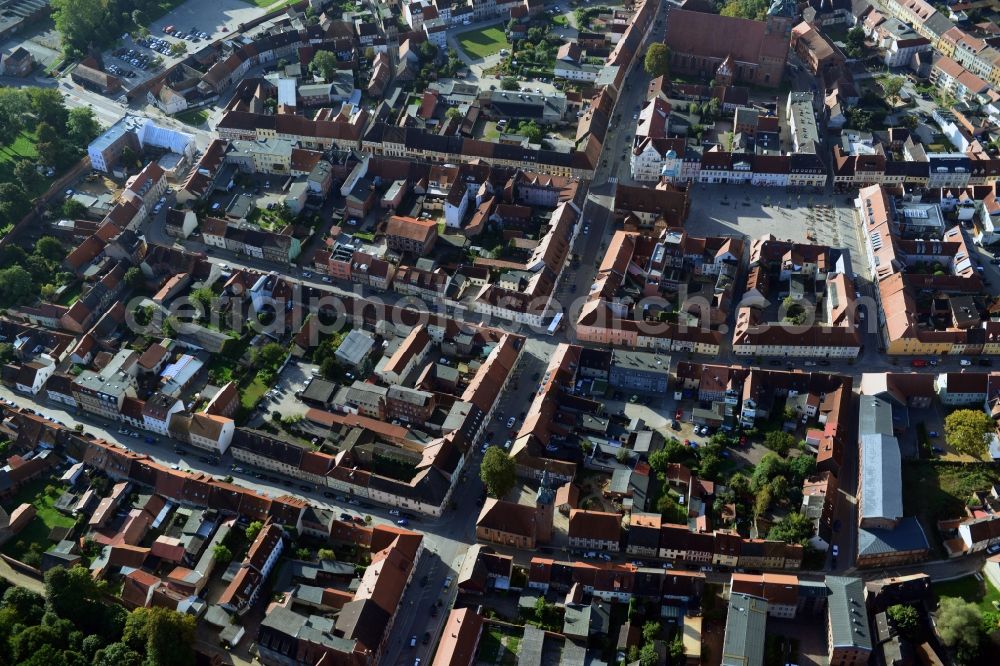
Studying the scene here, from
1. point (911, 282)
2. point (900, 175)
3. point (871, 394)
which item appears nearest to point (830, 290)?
point (911, 282)

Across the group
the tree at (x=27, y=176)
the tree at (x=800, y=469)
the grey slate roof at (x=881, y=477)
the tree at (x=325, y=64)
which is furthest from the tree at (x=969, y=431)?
the tree at (x=27, y=176)

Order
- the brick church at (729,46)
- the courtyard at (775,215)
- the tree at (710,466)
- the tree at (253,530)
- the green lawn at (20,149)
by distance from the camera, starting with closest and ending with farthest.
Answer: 1. the tree at (253,530)
2. the tree at (710,466)
3. the courtyard at (775,215)
4. the green lawn at (20,149)
5. the brick church at (729,46)

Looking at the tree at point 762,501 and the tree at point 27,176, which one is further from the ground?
the tree at point 762,501

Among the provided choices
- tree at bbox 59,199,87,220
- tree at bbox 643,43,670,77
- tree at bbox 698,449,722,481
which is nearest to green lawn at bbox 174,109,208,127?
tree at bbox 59,199,87,220

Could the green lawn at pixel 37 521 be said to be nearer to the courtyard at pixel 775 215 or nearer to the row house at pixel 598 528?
the row house at pixel 598 528

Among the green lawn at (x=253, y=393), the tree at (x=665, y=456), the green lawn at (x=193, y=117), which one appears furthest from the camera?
the green lawn at (x=193, y=117)

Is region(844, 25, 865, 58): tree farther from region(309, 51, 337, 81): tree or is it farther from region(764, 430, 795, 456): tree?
region(764, 430, 795, 456): tree
